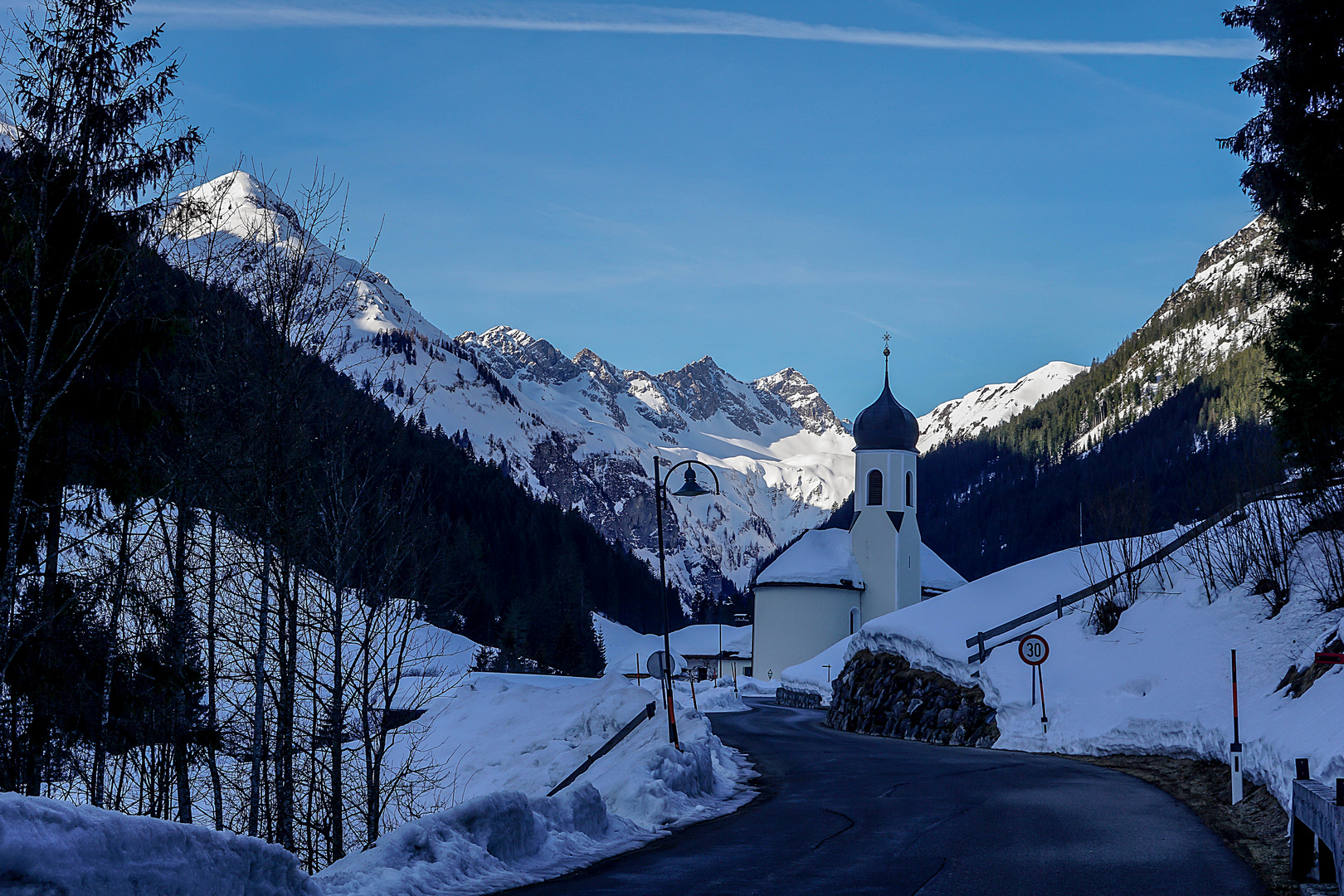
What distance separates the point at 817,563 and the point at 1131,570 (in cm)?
4798

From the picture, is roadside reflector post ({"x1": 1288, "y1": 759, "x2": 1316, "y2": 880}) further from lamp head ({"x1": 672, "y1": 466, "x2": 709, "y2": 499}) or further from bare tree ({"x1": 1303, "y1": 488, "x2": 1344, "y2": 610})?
lamp head ({"x1": 672, "y1": 466, "x2": 709, "y2": 499})

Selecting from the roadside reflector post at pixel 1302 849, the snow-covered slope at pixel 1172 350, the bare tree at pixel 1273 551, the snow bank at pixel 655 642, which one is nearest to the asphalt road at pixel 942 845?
the roadside reflector post at pixel 1302 849

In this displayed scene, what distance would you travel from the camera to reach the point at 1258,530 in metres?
23.1

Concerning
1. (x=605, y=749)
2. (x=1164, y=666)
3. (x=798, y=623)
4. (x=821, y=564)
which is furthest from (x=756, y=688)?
(x=605, y=749)

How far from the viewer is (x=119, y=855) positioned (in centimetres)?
528

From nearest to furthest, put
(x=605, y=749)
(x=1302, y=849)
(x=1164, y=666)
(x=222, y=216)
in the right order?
(x=1302, y=849) → (x=222, y=216) → (x=605, y=749) → (x=1164, y=666)

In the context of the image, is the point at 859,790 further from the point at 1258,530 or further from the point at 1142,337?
the point at 1142,337

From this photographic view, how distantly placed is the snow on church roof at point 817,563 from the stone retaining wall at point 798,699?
15957 millimetres

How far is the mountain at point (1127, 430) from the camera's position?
13375cm

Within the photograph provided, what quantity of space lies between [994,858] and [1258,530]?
54.1 feet

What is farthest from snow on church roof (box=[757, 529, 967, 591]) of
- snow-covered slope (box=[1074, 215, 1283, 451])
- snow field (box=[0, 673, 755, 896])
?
snow-covered slope (box=[1074, 215, 1283, 451])

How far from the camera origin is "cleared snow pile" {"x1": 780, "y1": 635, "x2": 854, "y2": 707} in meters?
53.9

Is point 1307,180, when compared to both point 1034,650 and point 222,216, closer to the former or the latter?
point 1034,650

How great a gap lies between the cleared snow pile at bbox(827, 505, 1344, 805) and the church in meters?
38.3
